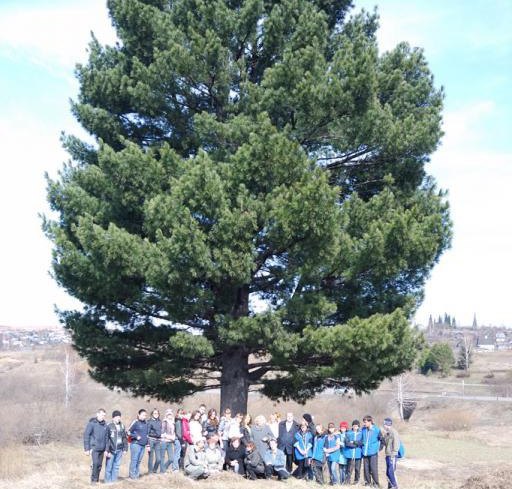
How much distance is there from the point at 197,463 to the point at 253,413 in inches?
865

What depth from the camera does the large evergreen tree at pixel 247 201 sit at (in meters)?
11.1

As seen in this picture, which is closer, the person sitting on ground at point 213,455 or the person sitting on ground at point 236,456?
the person sitting on ground at point 213,455

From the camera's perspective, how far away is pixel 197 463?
36.9ft

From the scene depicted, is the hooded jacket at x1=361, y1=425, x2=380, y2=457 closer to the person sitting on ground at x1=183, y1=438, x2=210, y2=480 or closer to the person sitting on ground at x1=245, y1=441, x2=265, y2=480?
the person sitting on ground at x1=245, y1=441, x2=265, y2=480

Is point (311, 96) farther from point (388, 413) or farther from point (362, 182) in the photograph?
point (388, 413)

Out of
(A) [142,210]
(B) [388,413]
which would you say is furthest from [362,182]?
(B) [388,413]

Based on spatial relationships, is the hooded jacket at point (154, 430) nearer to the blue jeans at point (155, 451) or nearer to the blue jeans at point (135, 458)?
the blue jeans at point (155, 451)

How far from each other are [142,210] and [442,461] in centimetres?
1711

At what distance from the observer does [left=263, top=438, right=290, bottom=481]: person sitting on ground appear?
11758mm

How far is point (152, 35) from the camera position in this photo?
1345cm

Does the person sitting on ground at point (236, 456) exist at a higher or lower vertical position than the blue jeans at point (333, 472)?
higher

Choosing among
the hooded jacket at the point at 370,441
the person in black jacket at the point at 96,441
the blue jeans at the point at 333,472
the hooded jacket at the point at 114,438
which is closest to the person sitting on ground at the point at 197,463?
the hooded jacket at the point at 114,438

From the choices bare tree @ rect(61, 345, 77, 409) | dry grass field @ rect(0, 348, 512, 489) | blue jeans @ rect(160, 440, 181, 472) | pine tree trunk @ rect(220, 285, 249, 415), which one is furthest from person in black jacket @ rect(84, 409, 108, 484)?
bare tree @ rect(61, 345, 77, 409)

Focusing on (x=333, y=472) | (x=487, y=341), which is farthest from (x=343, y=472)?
(x=487, y=341)
